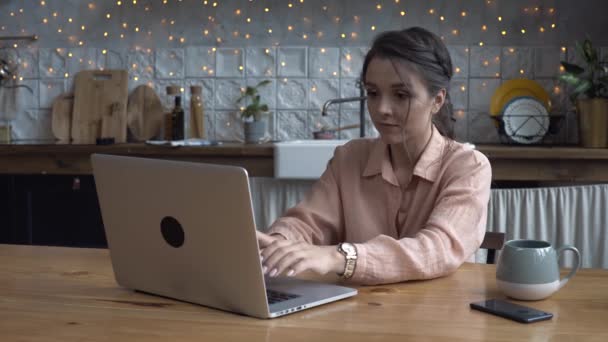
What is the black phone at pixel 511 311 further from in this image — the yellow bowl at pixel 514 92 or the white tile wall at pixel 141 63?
the white tile wall at pixel 141 63

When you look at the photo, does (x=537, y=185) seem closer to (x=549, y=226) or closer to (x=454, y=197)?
(x=549, y=226)

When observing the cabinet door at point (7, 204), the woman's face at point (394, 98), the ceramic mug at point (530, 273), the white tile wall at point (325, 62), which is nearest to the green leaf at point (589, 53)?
the white tile wall at point (325, 62)

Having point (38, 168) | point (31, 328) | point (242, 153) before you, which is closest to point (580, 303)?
point (31, 328)

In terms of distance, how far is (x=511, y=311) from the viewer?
4.09ft

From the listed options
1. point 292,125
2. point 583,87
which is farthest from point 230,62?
point 583,87

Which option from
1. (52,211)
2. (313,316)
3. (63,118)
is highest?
(63,118)

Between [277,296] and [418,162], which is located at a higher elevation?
[418,162]

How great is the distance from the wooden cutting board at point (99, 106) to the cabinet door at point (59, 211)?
0.32 meters

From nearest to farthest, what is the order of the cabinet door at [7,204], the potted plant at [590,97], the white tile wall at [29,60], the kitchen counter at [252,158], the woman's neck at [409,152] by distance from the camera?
1. the woman's neck at [409,152]
2. the kitchen counter at [252,158]
3. the potted plant at [590,97]
4. the cabinet door at [7,204]
5. the white tile wall at [29,60]

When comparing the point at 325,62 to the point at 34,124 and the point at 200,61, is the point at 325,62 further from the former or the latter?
the point at 34,124

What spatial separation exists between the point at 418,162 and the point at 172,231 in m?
0.70

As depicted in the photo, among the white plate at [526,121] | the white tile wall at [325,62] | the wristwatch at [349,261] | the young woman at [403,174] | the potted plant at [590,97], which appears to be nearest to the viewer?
the wristwatch at [349,261]

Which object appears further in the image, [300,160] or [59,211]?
[59,211]

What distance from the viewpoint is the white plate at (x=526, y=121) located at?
11.0ft
